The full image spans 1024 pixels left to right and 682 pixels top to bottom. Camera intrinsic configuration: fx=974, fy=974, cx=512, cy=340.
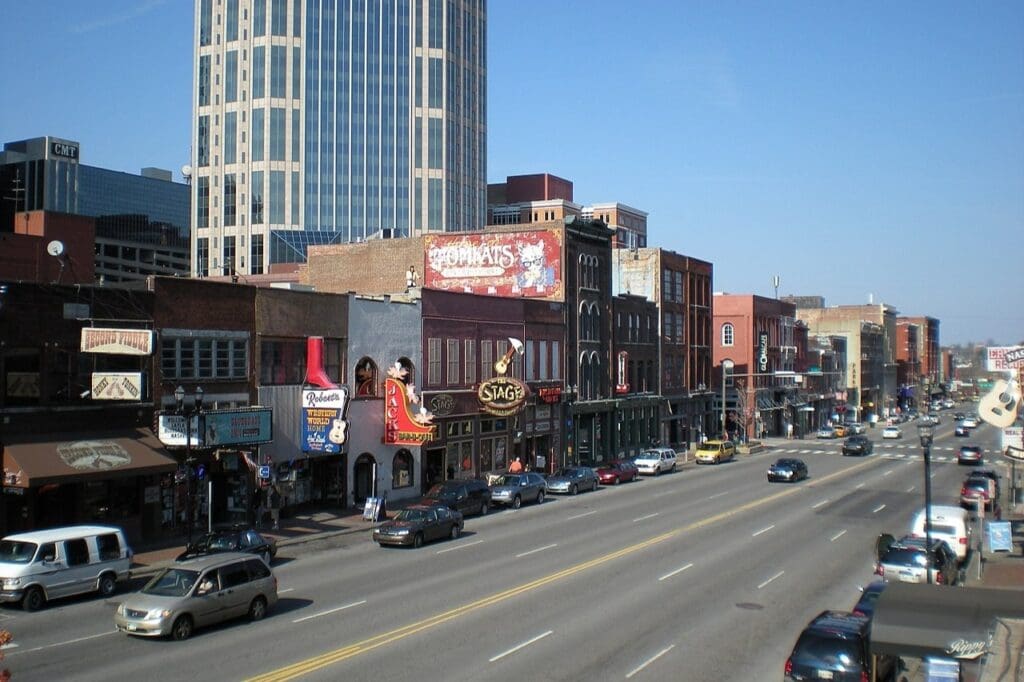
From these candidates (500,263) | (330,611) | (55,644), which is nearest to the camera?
(55,644)

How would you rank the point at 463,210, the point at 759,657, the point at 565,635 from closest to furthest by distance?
the point at 759,657 < the point at 565,635 < the point at 463,210

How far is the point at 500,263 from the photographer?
6494 centimetres

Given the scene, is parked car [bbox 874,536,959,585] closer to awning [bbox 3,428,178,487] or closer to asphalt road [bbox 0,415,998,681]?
asphalt road [bbox 0,415,998,681]

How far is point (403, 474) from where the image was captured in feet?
159

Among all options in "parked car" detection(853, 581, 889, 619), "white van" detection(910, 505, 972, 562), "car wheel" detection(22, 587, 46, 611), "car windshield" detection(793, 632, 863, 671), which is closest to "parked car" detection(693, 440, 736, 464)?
"white van" detection(910, 505, 972, 562)

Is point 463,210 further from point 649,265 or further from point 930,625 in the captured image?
point 930,625

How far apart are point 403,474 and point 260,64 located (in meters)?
117

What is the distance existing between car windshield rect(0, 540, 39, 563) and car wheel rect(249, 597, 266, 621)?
578cm

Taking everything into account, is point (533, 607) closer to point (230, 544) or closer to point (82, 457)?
point (230, 544)

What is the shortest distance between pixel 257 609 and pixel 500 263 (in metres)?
44.3

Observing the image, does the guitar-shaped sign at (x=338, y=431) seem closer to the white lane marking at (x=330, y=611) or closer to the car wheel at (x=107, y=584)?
the car wheel at (x=107, y=584)

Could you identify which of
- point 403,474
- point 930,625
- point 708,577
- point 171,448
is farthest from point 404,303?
point 930,625

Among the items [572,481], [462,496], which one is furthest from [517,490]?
[572,481]

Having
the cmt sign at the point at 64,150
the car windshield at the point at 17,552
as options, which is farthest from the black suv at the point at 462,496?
the cmt sign at the point at 64,150
